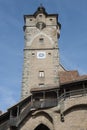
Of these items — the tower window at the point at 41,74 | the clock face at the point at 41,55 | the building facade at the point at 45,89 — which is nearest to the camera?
the building facade at the point at 45,89

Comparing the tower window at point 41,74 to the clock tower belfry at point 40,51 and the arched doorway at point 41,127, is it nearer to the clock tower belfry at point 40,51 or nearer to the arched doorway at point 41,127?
the clock tower belfry at point 40,51

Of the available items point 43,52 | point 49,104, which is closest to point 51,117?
point 49,104

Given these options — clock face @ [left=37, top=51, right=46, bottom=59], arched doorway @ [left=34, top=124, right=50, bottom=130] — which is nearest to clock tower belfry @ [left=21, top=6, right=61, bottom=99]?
clock face @ [left=37, top=51, right=46, bottom=59]

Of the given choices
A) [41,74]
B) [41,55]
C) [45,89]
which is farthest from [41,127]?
[41,55]

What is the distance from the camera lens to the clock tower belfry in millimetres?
35875

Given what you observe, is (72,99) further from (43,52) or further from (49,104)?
(43,52)

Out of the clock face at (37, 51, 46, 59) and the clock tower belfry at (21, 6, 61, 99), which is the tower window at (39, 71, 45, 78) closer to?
the clock tower belfry at (21, 6, 61, 99)

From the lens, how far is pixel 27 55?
3819 cm

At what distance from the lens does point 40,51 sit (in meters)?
38.2

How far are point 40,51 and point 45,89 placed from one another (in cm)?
1007

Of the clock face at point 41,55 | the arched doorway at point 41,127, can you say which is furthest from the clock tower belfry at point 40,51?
the arched doorway at point 41,127

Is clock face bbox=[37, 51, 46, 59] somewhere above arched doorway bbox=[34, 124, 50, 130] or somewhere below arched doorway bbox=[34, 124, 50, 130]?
above

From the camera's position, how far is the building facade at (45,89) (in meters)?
26.5

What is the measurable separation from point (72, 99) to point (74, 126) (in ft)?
7.80
